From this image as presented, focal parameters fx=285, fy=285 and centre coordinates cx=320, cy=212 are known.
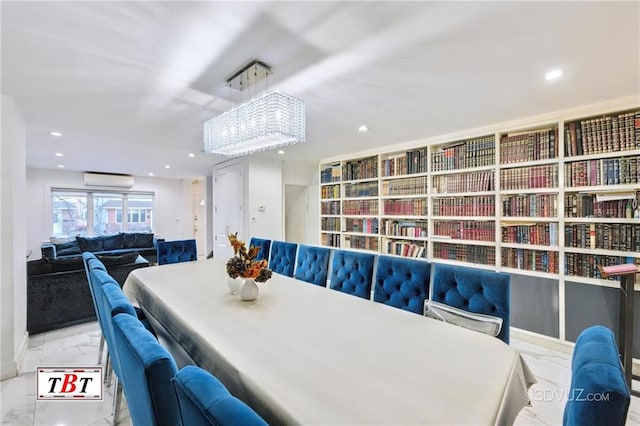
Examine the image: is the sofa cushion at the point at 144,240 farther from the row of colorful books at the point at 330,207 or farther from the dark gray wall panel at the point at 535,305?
the dark gray wall panel at the point at 535,305

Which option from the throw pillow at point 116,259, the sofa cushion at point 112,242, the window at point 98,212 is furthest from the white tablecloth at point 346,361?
the window at point 98,212

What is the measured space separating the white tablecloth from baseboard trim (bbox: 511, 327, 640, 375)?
220cm

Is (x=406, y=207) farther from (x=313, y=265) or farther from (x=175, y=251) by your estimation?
(x=175, y=251)

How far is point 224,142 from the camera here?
2314 millimetres

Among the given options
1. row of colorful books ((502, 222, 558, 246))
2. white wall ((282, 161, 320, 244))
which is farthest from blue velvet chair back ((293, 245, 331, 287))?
white wall ((282, 161, 320, 244))

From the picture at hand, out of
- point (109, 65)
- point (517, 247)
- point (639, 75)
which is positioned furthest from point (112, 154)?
point (639, 75)

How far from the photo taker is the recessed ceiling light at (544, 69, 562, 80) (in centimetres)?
196

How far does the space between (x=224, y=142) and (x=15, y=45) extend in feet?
4.07

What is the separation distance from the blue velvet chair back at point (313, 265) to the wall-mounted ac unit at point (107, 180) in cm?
657

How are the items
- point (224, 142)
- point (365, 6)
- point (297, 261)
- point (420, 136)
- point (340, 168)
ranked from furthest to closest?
point (340, 168)
point (420, 136)
point (297, 261)
point (224, 142)
point (365, 6)

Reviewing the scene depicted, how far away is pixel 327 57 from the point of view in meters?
1.77

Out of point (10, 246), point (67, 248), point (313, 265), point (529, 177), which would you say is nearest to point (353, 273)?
point (313, 265)

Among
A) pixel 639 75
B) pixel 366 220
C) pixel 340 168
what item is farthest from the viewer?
pixel 340 168

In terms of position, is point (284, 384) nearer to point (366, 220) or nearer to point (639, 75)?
point (639, 75)
